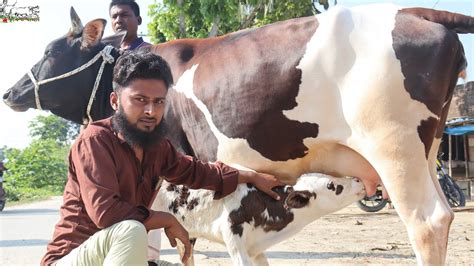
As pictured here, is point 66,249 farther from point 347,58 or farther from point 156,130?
point 347,58

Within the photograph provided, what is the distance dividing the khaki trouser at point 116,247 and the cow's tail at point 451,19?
2.12m

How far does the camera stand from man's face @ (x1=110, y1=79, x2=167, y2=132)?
280cm

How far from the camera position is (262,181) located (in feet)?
12.6

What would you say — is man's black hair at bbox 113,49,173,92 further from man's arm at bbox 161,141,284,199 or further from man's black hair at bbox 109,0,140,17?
man's black hair at bbox 109,0,140,17

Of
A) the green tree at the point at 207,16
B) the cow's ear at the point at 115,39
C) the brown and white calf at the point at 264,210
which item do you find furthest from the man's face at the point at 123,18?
the green tree at the point at 207,16

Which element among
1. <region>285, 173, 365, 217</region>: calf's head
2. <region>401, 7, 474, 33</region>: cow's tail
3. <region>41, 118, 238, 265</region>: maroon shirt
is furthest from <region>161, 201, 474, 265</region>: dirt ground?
<region>41, 118, 238, 265</region>: maroon shirt

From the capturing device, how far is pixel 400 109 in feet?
11.1

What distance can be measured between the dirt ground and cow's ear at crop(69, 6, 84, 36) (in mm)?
2850

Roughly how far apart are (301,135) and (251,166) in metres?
0.43

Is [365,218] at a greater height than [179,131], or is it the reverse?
[179,131]

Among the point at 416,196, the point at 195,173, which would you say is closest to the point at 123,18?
the point at 195,173

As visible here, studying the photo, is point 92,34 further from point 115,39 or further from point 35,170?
point 35,170

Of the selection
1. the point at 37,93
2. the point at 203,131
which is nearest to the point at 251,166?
the point at 203,131

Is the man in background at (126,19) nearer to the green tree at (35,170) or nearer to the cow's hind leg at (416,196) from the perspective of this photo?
the cow's hind leg at (416,196)
